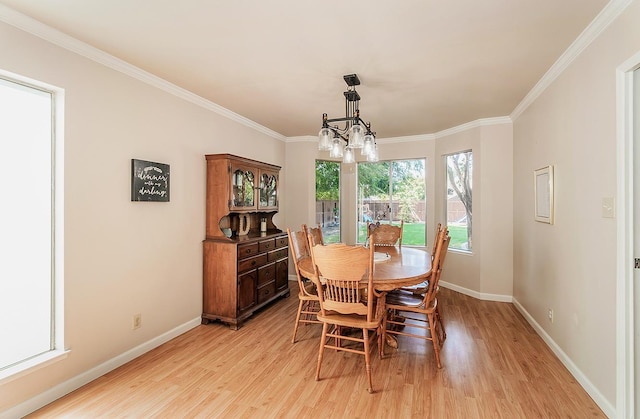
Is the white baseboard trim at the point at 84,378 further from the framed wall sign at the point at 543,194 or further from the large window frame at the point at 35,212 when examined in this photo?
the framed wall sign at the point at 543,194

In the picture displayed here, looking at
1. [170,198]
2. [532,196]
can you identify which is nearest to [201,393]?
[170,198]

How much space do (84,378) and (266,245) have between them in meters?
2.06

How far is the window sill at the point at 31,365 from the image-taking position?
1.84 meters

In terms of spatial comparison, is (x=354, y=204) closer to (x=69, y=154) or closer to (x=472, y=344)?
(x=472, y=344)

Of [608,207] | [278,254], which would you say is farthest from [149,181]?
[608,207]

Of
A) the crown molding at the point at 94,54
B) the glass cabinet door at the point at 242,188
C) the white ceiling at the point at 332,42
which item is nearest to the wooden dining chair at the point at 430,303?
the white ceiling at the point at 332,42

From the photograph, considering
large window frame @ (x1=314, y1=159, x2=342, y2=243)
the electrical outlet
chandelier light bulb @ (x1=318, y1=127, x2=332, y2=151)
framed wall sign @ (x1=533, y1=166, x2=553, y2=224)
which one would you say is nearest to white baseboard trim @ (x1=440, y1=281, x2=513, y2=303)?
framed wall sign @ (x1=533, y1=166, x2=553, y2=224)

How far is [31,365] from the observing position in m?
1.95

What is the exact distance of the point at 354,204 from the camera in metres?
5.50

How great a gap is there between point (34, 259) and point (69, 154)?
2.50ft

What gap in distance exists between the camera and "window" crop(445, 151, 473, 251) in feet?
14.9

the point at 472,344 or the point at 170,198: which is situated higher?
the point at 170,198

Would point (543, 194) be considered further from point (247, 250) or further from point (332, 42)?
point (247, 250)

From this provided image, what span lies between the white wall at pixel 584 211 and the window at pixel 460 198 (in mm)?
1345
